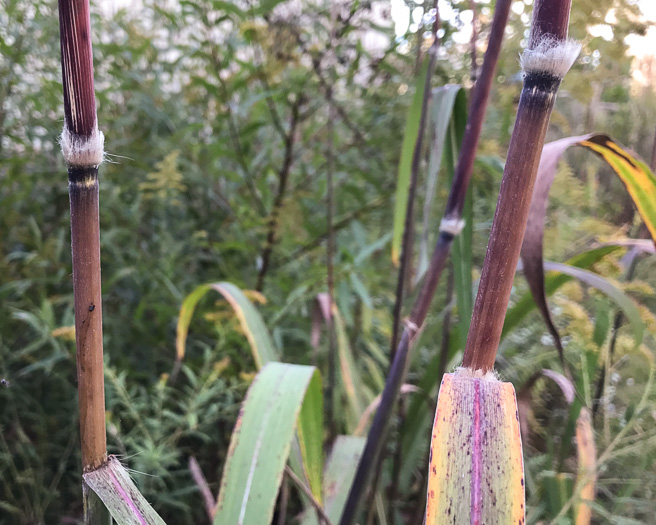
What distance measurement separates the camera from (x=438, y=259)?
322mm

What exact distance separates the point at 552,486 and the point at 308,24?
67cm

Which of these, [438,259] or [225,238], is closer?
[438,259]

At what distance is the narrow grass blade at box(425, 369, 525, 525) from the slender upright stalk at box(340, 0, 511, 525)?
147mm

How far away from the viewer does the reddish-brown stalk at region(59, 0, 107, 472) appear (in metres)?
0.16

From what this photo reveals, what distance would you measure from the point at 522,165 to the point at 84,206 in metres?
0.18

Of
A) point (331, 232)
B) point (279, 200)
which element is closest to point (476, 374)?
point (331, 232)

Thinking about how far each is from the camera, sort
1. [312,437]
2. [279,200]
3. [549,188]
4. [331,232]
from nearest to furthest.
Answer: [549,188] < [312,437] < [331,232] < [279,200]

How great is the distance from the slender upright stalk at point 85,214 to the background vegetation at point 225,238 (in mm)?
269

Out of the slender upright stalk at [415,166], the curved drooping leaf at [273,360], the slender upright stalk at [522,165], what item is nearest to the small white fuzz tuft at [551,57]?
the slender upright stalk at [522,165]

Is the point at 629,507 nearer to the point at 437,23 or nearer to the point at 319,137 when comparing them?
the point at 437,23

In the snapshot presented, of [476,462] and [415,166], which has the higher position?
[415,166]

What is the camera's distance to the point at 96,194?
189 millimetres

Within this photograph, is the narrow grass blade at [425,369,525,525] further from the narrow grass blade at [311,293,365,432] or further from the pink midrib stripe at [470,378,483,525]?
the narrow grass blade at [311,293,365,432]

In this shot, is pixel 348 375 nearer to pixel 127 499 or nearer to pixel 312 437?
pixel 312 437
